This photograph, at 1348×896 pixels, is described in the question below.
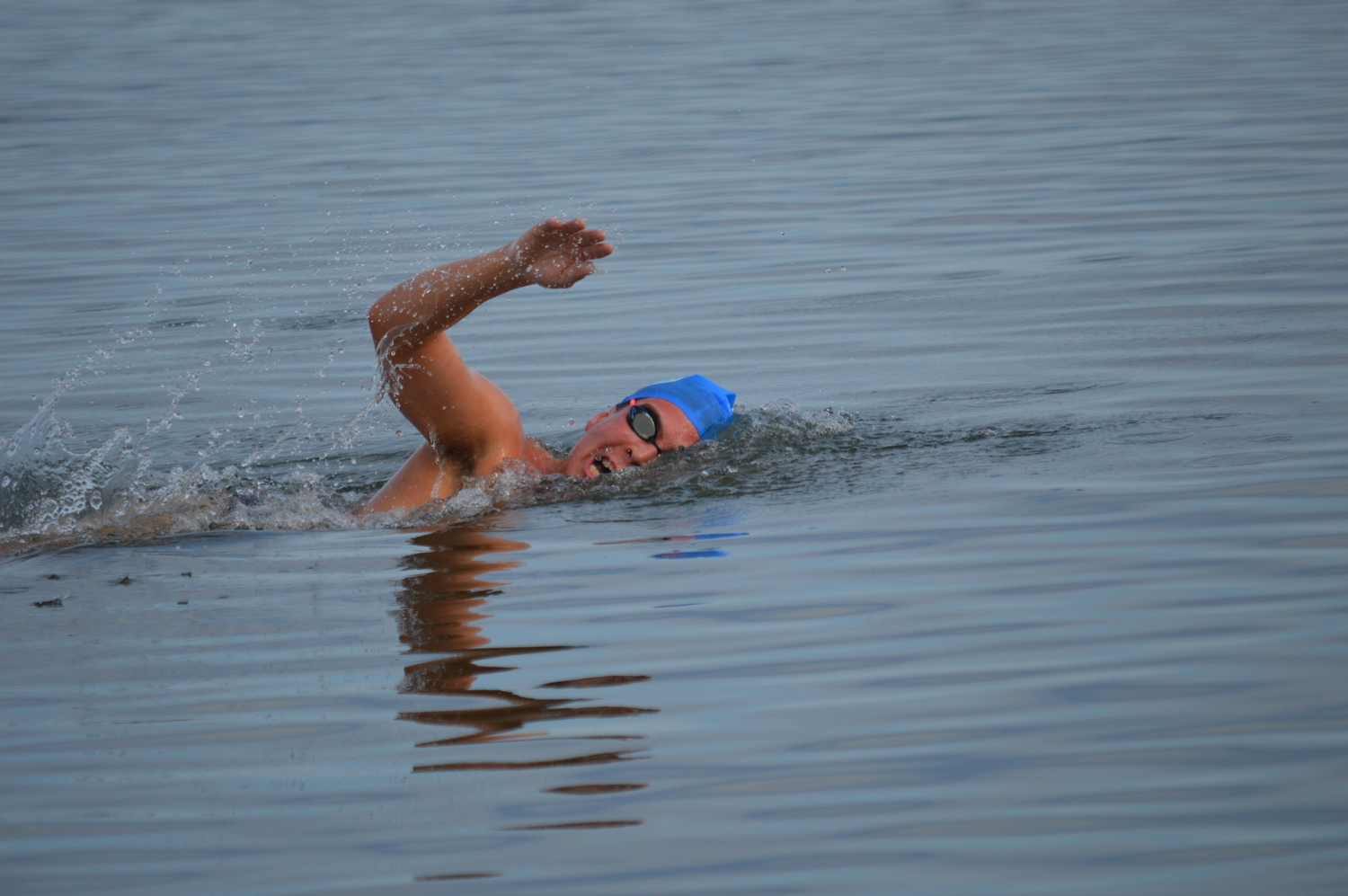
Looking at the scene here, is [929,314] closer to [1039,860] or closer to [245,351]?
[245,351]

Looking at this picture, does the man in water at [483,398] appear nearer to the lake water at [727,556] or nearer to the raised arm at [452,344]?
the raised arm at [452,344]

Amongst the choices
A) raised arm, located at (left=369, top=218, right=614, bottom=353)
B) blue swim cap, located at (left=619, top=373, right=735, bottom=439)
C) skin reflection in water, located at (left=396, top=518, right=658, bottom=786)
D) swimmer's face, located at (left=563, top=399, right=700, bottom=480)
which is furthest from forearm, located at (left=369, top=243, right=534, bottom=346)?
blue swim cap, located at (left=619, top=373, right=735, bottom=439)

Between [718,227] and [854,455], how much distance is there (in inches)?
317

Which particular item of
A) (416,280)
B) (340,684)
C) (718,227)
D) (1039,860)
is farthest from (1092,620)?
(718,227)

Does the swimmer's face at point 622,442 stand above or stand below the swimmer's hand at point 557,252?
below

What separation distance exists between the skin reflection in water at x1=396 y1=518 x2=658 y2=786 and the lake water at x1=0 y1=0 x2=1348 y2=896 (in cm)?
2

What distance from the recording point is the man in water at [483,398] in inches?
216

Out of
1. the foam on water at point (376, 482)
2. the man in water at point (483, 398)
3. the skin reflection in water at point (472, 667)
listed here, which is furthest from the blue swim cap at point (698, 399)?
the skin reflection in water at point (472, 667)

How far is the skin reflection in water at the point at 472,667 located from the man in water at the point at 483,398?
567 millimetres

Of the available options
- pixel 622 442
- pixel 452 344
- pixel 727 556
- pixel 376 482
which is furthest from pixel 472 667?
pixel 376 482

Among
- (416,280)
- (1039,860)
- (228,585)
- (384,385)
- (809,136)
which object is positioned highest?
(809,136)

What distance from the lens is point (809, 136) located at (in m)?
20.7

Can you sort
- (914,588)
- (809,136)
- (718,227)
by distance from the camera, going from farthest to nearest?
(809,136)
(718,227)
(914,588)

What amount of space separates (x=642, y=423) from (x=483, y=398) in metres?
0.94
